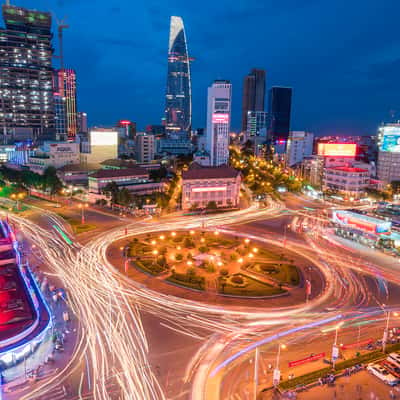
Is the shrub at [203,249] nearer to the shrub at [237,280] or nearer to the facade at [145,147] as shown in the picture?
the shrub at [237,280]

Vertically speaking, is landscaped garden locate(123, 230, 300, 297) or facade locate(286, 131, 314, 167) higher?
facade locate(286, 131, 314, 167)

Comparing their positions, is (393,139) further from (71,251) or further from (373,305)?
(71,251)

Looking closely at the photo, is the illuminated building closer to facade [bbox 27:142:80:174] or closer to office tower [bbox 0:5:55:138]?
facade [bbox 27:142:80:174]

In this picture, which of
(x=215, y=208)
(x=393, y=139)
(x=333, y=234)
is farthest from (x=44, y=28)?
(x=333, y=234)

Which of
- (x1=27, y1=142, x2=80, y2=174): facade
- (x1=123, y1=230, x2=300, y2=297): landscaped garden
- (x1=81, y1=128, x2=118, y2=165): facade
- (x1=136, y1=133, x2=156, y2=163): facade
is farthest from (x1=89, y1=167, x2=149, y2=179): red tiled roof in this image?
(x1=136, y1=133, x2=156, y2=163): facade

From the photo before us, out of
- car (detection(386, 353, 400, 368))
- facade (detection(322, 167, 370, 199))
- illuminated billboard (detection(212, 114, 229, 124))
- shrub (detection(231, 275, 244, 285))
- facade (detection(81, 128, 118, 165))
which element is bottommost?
car (detection(386, 353, 400, 368))

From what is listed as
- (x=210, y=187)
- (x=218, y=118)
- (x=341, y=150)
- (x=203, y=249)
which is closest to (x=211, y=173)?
(x=210, y=187)
